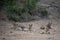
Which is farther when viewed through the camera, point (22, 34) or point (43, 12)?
point (43, 12)

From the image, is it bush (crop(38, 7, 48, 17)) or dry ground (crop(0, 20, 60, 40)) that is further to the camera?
bush (crop(38, 7, 48, 17))

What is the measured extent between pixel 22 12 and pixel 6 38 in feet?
19.5

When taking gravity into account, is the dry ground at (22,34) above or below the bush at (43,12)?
above

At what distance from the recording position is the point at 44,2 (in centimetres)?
1839

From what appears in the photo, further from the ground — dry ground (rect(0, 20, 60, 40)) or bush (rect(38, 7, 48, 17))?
dry ground (rect(0, 20, 60, 40))

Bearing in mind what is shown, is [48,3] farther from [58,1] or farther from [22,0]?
[22,0]

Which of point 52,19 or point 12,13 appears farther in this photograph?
point 52,19

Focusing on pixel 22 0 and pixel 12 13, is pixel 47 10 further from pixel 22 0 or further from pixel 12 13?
pixel 12 13

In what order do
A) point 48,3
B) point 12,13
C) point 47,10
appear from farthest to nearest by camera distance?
point 48,3, point 47,10, point 12,13

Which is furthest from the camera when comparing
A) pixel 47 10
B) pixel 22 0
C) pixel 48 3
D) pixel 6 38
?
pixel 48 3

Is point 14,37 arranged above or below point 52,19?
above

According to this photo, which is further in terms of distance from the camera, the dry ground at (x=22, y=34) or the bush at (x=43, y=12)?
the bush at (x=43, y=12)

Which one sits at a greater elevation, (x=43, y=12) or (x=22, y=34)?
(x=22, y=34)

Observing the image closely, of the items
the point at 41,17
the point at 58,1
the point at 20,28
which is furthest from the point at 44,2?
the point at 20,28
